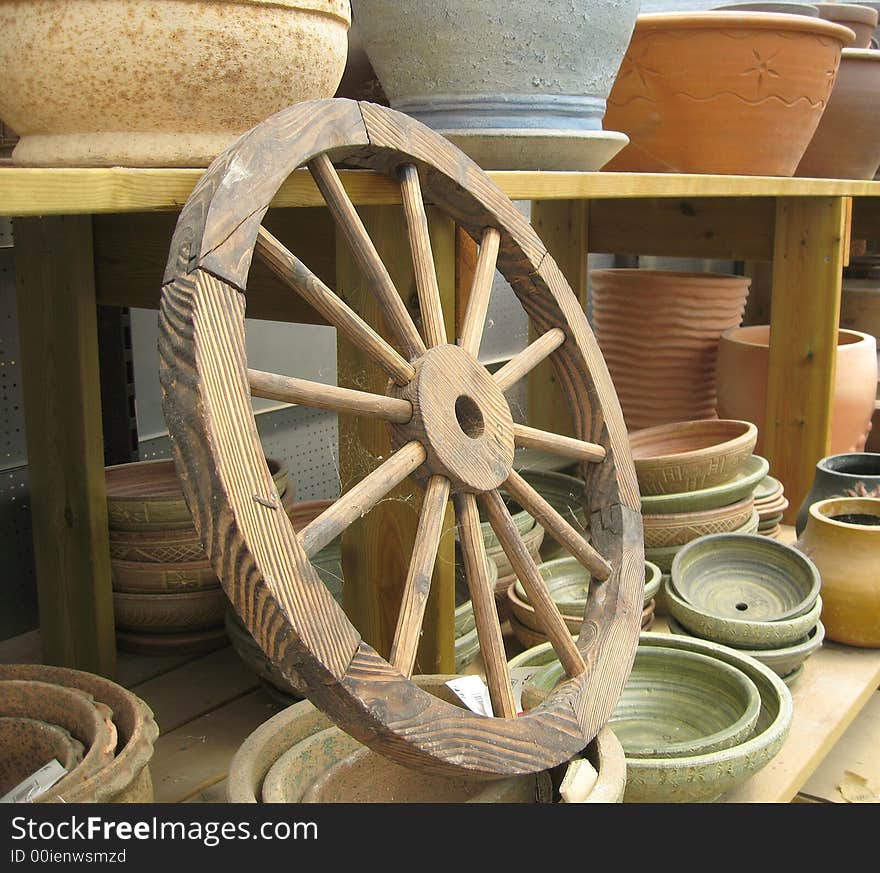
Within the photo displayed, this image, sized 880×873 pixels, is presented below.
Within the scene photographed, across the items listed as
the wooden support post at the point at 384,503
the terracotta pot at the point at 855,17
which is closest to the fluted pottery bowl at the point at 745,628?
the wooden support post at the point at 384,503

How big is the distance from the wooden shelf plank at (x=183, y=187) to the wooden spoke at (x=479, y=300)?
104 mm

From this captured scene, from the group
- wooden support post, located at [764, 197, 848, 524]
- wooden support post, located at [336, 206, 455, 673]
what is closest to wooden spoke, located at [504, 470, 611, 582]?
wooden support post, located at [336, 206, 455, 673]

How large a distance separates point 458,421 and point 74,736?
0.57 meters

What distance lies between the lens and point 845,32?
2.20 m

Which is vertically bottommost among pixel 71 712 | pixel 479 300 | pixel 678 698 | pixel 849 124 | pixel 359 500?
pixel 678 698

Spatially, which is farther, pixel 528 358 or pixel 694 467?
pixel 694 467

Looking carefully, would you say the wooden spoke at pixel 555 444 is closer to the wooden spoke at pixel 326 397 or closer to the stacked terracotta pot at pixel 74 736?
the wooden spoke at pixel 326 397

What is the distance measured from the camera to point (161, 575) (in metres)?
1.83

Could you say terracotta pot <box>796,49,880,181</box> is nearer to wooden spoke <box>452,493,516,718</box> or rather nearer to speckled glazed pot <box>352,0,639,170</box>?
speckled glazed pot <box>352,0,639,170</box>

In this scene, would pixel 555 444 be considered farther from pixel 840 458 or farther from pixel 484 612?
pixel 840 458

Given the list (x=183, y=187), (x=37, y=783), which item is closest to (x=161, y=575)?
(x=37, y=783)

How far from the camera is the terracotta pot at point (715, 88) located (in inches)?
81.0
